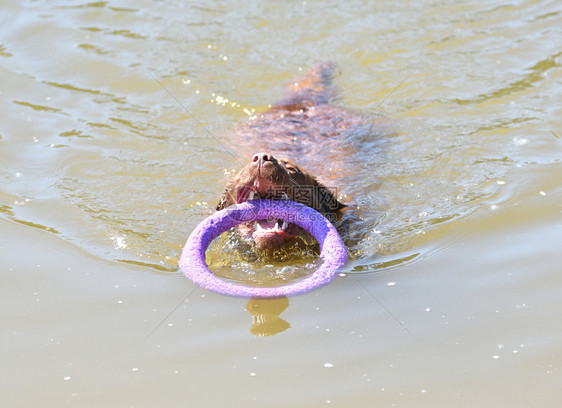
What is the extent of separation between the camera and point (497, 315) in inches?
177

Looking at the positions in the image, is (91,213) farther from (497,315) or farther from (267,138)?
(497,315)

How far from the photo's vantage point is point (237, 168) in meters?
7.01

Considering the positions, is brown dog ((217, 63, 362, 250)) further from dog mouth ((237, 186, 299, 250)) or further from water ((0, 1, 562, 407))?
water ((0, 1, 562, 407))

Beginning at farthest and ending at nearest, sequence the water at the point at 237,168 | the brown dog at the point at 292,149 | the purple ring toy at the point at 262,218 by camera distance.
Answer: the brown dog at the point at 292,149 < the purple ring toy at the point at 262,218 < the water at the point at 237,168

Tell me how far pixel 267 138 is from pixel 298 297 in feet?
9.34

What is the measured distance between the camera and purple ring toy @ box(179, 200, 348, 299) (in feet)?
15.4

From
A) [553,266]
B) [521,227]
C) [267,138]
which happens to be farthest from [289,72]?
[553,266]

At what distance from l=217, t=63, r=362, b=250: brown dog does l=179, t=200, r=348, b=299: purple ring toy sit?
186 millimetres

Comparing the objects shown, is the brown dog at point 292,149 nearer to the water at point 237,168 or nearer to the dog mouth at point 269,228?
the dog mouth at point 269,228

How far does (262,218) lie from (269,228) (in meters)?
0.25

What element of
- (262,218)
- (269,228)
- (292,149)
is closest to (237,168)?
(292,149)

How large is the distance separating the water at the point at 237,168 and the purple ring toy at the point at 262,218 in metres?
0.13

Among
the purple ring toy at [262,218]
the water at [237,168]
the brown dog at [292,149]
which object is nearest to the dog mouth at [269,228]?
the brown dog at [292,149]

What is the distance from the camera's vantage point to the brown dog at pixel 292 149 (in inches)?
213
